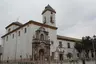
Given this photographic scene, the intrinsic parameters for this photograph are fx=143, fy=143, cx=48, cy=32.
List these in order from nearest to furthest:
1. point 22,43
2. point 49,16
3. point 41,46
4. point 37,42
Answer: point 37,42 < point 41,46 < point 22,43 < point 49,16

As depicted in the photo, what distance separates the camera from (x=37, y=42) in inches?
1166

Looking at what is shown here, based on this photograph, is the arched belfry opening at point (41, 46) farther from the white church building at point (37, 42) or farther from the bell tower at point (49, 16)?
the bell tower at point (49, 16)

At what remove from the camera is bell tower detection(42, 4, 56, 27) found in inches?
1376

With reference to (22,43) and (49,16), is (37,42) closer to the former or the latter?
(22,43)

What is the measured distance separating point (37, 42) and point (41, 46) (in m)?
1.41

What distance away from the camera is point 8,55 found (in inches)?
1459

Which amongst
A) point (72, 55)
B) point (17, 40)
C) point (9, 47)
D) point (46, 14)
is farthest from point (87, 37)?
point (9, 47)

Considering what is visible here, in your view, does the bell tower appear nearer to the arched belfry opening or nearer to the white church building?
the white church building

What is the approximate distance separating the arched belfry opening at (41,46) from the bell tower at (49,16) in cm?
364

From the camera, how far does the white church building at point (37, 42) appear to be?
29672mm

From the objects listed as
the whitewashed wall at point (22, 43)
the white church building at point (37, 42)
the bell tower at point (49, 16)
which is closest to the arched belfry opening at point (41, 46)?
the white church building at point (37, 42)

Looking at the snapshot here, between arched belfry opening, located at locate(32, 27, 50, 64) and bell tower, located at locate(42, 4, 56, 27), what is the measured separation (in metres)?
3.64

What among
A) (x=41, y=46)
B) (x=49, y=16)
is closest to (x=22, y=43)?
(x=41, y=46)

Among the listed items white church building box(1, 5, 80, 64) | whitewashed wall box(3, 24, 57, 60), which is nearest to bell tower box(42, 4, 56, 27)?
white church building box(1, 5, 80, 64)
